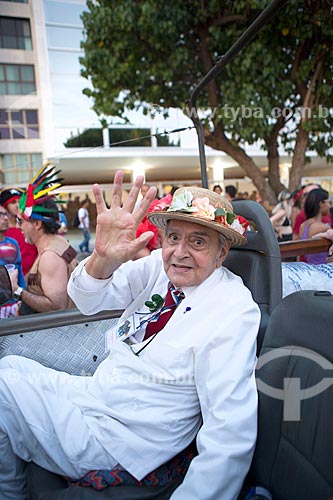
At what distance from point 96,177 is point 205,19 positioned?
13.9 metres

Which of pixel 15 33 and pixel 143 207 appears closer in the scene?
pixel 143 207

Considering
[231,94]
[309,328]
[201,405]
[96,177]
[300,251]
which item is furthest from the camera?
[96,177]

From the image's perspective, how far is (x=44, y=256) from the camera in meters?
2.33

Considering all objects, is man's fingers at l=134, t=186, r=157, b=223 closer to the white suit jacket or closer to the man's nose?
the man's nose

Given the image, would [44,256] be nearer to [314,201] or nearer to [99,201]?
[99,201]

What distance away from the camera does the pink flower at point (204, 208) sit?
1454 mm

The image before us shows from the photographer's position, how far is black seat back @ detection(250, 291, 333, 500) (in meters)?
1.06

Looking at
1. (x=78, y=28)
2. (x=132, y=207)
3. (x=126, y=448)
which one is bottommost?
(x=126, y=448)

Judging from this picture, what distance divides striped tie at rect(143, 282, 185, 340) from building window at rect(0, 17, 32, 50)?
54.2 feet

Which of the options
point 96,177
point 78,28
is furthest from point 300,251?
point 96,177

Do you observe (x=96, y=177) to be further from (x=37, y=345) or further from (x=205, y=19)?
(x=37, y=345)

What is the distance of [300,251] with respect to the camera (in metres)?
2.51

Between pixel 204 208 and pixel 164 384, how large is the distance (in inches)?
25.4

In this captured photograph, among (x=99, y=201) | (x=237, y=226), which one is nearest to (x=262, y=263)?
(x=237, y=226)
